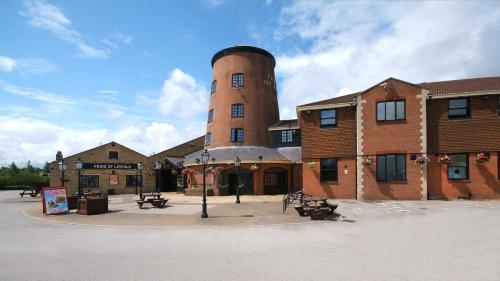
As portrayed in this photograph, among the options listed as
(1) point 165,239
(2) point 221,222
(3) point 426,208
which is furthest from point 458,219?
(1) point 165,239

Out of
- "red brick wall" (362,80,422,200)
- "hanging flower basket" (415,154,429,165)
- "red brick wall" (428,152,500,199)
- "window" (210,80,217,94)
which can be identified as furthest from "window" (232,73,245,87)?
"red brick wall" (428,152,500,199)

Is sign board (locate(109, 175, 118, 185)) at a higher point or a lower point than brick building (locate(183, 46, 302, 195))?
lower

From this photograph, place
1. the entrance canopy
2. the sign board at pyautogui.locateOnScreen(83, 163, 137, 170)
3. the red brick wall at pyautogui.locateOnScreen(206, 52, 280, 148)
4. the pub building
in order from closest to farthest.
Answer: the pub building
the entrance canopy
the red brick wall at pyautogui.locateOnScreen(206, 52, 280, 148)
the sign board at pyautogui.locateOnScreen(83, 163, 137, 170)

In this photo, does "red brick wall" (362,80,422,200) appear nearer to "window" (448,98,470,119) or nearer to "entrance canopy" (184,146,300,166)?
"window" (448,98,470,119)

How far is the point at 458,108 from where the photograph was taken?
19641 mm

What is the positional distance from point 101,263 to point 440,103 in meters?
20.2

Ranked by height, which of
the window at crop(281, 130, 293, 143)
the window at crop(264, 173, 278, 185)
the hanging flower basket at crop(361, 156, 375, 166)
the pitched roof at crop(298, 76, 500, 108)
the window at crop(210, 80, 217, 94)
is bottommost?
the window at crop(264, 173, 278, 185)

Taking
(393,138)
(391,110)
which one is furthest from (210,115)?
(393,138)

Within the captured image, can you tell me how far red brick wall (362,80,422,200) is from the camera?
65.3 feet

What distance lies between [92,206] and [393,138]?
1793cm

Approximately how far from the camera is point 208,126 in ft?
115

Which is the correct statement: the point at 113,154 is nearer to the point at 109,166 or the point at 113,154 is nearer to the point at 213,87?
the point at 109,166

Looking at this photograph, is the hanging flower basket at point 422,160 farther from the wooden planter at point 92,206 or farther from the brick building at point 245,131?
the wooden planter at point 92,206

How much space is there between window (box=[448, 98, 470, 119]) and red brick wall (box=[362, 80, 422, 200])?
1.82 meters
